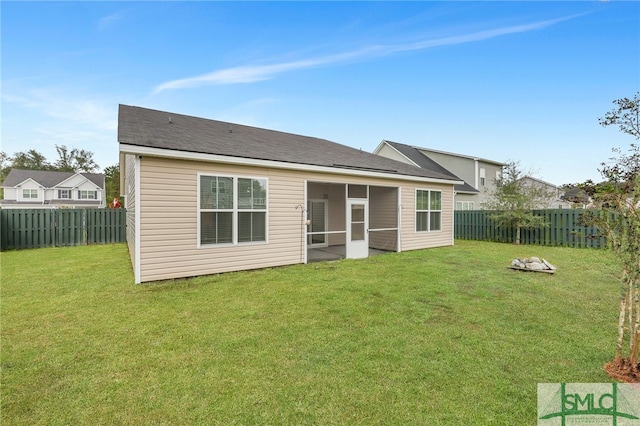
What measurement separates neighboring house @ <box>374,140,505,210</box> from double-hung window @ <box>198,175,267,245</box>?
49.2ft

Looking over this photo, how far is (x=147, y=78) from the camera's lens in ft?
39.4

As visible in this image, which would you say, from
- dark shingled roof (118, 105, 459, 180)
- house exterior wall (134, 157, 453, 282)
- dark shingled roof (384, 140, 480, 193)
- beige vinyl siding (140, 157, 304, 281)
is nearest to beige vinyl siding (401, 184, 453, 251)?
dark shingled roof (118, 105, 459, 180)

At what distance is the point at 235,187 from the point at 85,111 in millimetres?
12978

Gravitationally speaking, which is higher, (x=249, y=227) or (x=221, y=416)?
(x=249, y=227)

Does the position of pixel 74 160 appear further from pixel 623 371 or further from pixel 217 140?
pixel 623 371

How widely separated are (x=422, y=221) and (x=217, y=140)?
26.1 ft

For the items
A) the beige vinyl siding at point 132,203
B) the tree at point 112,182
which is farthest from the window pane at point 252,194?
the tree at point 112,182

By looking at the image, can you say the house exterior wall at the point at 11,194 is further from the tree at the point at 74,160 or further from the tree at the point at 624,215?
the tree at the point at 624,215

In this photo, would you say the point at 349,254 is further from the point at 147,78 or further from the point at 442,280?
the point at 147,78

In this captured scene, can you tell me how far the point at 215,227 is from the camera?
644 cm

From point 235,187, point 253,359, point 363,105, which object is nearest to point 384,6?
point 363,105

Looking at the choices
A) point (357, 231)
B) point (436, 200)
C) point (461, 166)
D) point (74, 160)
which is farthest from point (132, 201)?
point (74, 160)

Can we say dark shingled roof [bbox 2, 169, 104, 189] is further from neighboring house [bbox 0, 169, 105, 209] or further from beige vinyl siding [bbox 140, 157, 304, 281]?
beige vinyl siding [bbox 140, 157, 304, 281]

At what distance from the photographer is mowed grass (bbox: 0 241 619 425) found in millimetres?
2105
